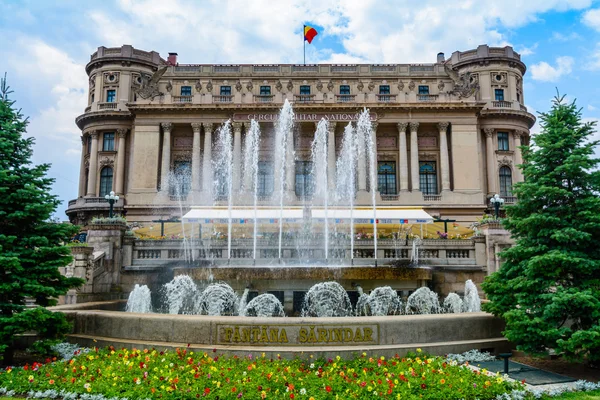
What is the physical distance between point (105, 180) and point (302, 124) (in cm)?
2214

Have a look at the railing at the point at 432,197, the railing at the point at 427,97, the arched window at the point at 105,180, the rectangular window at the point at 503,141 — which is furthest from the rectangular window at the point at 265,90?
the rectangular window at the point at 503,141

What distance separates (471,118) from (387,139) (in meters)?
8.40

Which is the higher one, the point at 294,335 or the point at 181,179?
the point at 181,179

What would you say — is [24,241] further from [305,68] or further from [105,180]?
[305,68]

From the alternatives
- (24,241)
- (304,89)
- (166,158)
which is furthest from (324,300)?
(304,89)

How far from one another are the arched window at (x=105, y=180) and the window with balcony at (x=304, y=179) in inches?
798

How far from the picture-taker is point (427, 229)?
36.2 meters

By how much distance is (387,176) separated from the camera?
158ft

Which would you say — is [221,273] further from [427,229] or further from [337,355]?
[427,229]

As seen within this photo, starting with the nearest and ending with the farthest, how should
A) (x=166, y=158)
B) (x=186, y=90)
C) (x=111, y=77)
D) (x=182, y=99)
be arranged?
1. (x=166, y=158)
2. (x=182, y=99)
3. (x=186, y=90)
4. (x=111, y=77)

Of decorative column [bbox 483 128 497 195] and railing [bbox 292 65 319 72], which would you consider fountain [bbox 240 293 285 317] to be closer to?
decorative column [bbox 483 128 497 195]

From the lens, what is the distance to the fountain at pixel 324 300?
1384 centimetres

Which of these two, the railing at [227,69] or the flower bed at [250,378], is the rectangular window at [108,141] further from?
the flower bed at [250,378]

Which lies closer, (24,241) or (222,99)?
(24,241)
